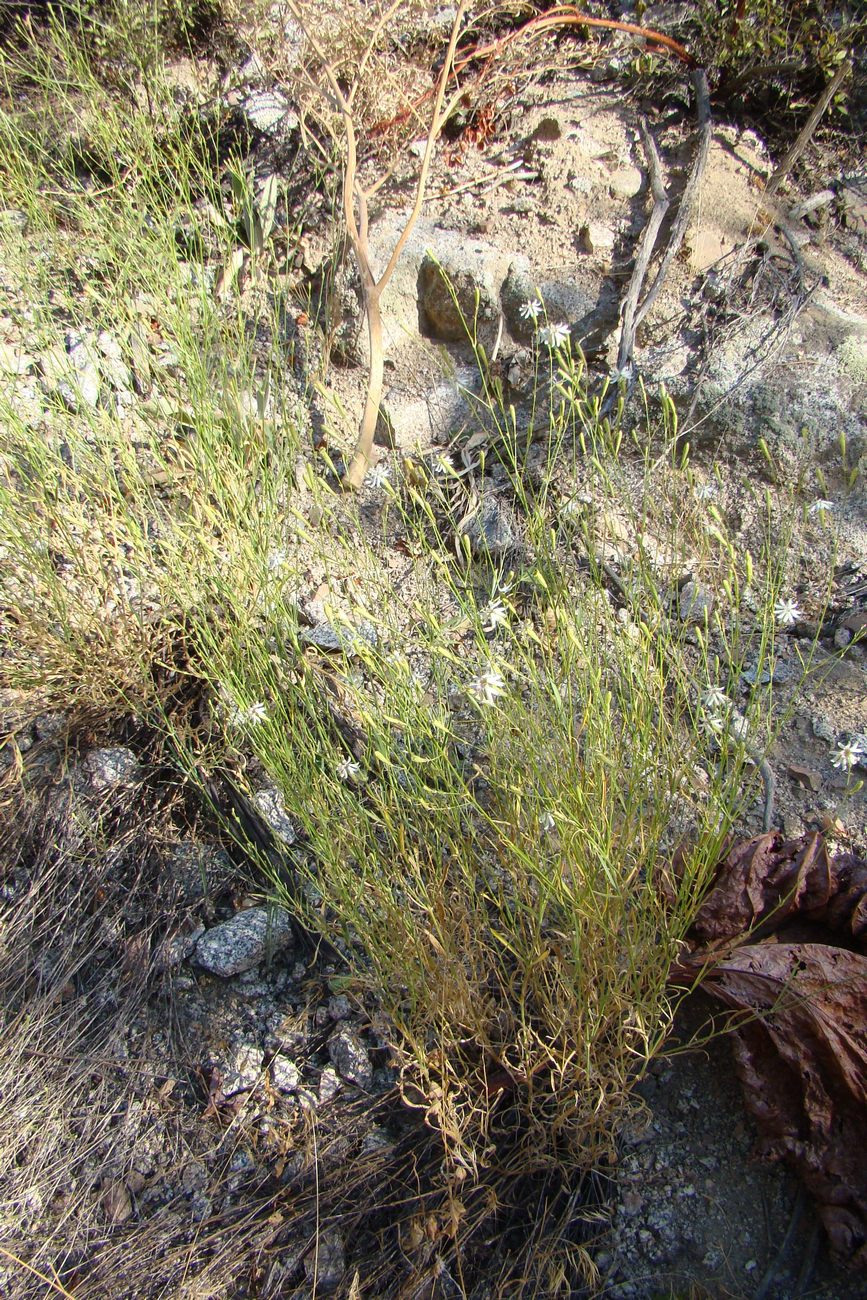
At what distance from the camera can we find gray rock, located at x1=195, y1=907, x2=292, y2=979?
2.08 m

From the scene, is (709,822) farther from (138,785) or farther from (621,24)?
(621,24)

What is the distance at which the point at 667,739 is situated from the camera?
1.73 meters

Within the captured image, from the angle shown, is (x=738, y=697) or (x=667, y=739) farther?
(x=738, y=697)

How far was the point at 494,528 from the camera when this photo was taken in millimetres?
2717

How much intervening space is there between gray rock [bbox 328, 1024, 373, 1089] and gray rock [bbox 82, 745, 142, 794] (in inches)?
34.4

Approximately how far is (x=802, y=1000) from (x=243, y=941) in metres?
1.24

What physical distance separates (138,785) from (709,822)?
153 cm

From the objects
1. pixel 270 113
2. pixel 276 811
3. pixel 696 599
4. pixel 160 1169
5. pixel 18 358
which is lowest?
pixel 160 1169

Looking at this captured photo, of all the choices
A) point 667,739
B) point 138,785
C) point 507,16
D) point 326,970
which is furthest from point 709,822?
point 507,16

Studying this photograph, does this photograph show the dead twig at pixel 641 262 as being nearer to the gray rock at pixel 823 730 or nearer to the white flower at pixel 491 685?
the gray rock at pixel 823 730

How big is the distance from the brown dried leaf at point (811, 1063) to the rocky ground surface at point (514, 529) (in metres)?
0.09

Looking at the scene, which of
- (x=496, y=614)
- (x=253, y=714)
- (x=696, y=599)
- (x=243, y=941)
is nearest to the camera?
(x=496, y=614)

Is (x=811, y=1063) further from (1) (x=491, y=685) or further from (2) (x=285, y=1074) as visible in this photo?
(2) (x=285, y=1074)

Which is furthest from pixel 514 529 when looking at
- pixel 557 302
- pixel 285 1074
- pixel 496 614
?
pixel 285 1074
